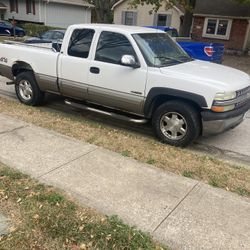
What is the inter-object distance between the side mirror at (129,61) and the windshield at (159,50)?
0.64ft

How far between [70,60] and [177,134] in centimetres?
243

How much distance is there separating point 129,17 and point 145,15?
5.94 ft

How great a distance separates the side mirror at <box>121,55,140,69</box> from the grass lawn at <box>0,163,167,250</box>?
2348 mm

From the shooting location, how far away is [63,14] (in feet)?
110

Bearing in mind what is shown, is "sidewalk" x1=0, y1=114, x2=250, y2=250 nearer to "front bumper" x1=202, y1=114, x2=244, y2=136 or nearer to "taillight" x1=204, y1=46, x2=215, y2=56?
"front bumper" x1=202, y1=114, x2=244, y2=136

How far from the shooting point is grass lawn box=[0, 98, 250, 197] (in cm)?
401

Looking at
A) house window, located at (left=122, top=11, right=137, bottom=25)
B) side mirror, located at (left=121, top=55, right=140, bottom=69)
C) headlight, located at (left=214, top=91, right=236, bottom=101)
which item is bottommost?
headlight, located at (left=214, top=91, right=236, bottom=101)

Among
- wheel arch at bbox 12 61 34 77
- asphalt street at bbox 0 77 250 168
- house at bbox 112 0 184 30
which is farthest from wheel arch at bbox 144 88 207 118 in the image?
house at bbox 112 0 184 30

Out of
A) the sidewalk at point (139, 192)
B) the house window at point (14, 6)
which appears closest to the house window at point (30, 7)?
the house window at point (14, 6)

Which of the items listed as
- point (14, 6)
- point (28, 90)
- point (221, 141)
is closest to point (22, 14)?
point (14, 6)

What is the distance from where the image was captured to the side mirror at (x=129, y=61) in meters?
4.77

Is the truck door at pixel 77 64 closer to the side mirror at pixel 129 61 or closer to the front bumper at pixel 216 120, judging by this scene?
the side mirror at pixel 129 61

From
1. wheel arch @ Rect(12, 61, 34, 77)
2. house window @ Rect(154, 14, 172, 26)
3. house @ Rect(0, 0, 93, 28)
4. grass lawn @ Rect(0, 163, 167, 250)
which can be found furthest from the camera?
house @ Rect(0, 0, 93, 28)

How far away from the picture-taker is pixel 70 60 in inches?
222
